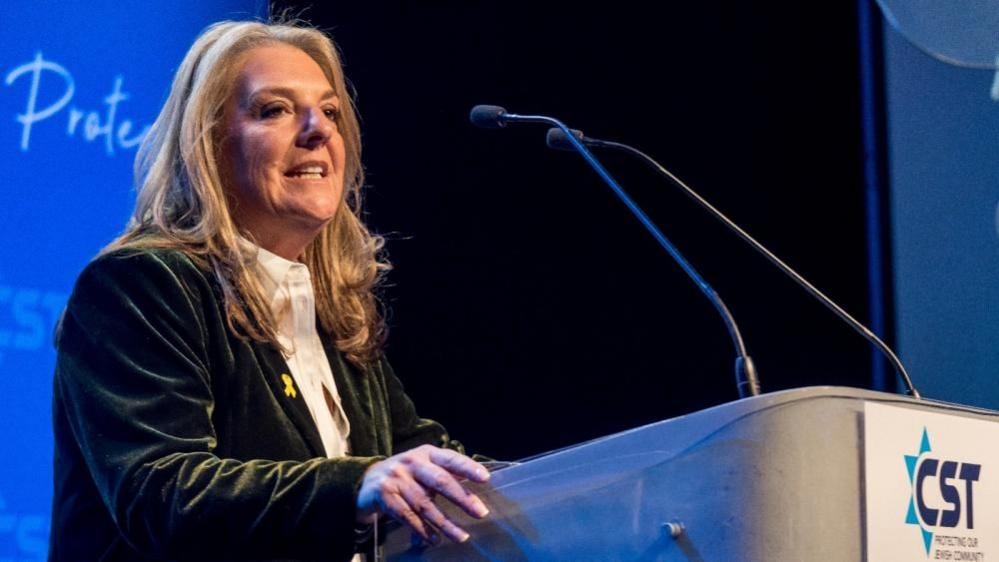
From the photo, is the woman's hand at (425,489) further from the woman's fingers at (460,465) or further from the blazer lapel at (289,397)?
the blazer lapel at (289,397)

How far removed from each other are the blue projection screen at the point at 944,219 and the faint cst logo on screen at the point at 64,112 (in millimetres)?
2144

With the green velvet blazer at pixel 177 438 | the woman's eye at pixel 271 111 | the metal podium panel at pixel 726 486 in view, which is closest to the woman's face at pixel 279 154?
the woman's eye at pixel 271 111

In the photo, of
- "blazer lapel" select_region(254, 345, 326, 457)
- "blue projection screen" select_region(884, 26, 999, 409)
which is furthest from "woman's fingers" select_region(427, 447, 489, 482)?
"blue projection screen" select_region(884, 26, 999, 409)

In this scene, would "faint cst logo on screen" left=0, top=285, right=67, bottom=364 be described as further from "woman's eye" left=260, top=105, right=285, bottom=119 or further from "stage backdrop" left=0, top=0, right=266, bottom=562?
"woman's eye" left=260, top=105, right=285, bottom=119

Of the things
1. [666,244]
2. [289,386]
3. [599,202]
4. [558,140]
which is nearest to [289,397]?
[289,386]

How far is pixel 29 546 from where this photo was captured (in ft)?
8.62

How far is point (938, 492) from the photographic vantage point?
4.53 ft

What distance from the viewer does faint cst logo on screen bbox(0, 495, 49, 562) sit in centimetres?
260

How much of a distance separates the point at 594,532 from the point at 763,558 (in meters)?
0.21

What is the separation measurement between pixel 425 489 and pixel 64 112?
1684 mm

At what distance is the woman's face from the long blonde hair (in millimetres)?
34

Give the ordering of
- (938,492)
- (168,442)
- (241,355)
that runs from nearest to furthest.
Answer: (938,492), (168,442), (241,355)

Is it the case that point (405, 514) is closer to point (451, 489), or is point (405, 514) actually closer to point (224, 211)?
point (451, 489)

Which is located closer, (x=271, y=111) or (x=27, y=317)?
(x=271, y=111)
